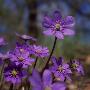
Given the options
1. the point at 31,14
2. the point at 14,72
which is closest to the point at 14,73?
the point at 14,72

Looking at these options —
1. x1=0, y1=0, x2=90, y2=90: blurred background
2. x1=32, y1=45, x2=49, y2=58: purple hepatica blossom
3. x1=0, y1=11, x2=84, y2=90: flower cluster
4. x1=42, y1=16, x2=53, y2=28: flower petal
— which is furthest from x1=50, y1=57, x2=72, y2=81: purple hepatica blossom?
x1=0, y1=0, x2=90, y2=90: blurred background

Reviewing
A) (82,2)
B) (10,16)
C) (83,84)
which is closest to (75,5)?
(82,2)

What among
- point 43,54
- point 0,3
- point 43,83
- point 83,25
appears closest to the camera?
point 43,83

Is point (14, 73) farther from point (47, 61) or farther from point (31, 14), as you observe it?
point (31, 14)

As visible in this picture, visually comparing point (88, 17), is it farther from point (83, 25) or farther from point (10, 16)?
point (10, 16)

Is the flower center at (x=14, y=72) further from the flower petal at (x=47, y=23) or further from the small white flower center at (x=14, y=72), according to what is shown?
the flower petal at (x=47, y=23)

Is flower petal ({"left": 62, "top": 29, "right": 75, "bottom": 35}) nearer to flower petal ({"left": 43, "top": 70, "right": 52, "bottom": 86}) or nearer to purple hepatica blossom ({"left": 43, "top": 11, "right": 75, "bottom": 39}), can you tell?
purple hepatica blossom ({"left": 43, "top": 11, "right": 75, "bottom": 39})
